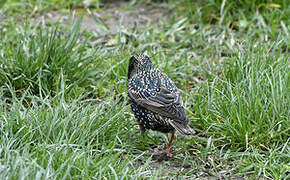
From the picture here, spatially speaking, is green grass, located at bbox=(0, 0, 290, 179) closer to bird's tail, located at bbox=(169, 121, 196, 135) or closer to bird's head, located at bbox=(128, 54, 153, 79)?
bird's tail, located at bbox=(169, 121, 196, 135)

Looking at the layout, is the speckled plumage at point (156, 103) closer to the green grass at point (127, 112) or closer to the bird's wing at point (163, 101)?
the bird's wing at point (163, 101)

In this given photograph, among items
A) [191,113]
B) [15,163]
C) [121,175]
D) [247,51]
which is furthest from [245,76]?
[15,163]

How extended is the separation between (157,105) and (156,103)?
0.08 ft

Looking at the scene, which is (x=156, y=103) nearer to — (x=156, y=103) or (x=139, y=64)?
(x=156, y=103)

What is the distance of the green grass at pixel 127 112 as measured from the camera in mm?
4082

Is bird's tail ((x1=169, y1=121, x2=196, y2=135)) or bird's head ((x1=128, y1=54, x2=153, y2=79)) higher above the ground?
bird's head ((x1=128, y1=54, x2=153, y2=79))

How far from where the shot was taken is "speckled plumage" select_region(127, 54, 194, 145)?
186 inches

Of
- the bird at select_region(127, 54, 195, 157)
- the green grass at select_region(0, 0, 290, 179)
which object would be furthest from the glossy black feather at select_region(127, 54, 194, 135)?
the green grass at select_region(0, 0, 290, 179)

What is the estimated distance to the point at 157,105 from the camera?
480cm

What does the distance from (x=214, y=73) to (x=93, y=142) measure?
6.79 feet

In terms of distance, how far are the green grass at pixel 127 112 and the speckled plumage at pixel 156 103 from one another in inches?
7.1

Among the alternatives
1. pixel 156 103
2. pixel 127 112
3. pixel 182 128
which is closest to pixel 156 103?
pixel 156 103

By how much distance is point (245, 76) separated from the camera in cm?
554

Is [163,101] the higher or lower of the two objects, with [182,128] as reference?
higher
